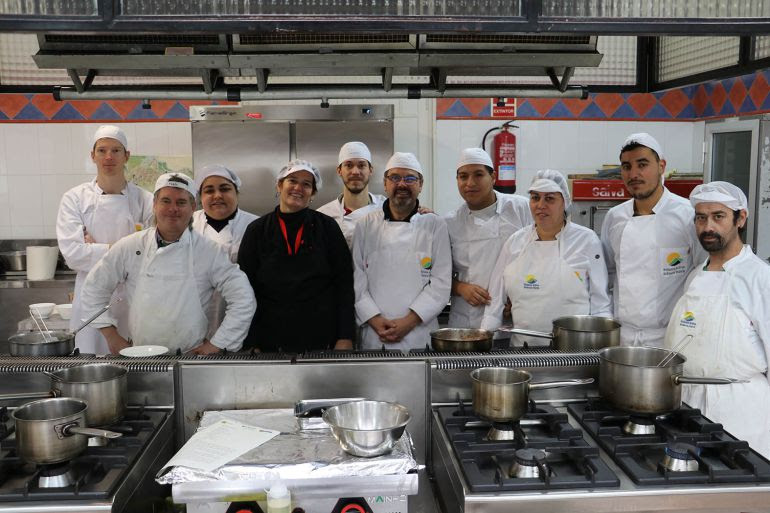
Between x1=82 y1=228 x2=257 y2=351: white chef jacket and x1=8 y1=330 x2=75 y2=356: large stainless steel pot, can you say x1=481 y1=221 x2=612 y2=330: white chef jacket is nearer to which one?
x1=82 y1=228 x2=257 y2=351: white chef jacket

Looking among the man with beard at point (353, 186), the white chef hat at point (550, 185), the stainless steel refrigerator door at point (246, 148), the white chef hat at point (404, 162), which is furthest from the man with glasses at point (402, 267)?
the stainless steel refrigerator door at point (246, 148)

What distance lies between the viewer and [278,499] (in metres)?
1.44

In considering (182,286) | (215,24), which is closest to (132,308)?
(182,286)

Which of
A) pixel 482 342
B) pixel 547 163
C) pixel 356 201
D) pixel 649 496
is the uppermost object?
pixel 547 163

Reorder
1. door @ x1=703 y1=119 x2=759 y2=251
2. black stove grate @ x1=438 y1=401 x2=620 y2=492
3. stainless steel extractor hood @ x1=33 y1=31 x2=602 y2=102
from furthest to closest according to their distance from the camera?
door @ x1=703 y1=119 x2=759 y2=251 < stainless steel extractor hood @ x1=33 y1=31 x2=602 y2=102 < black stove grate @ x1=438 y1=401 x2=620 y2=492

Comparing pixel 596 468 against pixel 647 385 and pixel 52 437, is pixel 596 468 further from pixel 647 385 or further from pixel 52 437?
pixel 52 437

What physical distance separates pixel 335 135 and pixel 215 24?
3012mm

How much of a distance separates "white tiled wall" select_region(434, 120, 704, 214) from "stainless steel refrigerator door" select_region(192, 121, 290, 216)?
1.39 meters

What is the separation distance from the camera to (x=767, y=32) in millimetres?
1929

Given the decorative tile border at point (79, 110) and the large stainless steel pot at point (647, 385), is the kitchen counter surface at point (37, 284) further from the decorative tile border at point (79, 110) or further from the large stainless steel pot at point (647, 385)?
the large stainless steel pot at point (647, 385)

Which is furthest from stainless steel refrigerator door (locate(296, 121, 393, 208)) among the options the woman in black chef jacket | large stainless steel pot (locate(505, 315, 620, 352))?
large stainless steel pot (locate(505, 315, 620, 352))

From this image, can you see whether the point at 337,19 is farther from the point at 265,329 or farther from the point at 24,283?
the point at 24,283

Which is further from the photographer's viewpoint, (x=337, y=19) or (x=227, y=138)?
(x=227, y=138)

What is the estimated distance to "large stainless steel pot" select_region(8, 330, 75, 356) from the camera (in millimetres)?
2205
